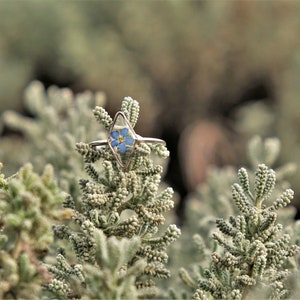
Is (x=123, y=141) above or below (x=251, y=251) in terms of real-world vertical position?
above

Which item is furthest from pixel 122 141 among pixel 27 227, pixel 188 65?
pixel 188 65

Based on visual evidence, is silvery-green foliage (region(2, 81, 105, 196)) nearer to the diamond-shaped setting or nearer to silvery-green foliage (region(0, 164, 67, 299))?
the diamond-shaped setting

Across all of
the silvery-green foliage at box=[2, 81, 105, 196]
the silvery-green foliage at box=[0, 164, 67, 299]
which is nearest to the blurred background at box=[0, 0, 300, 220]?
the silvery-green foliage at box=[2, 81, 105, 196]

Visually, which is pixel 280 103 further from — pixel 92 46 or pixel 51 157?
pixel 51 157

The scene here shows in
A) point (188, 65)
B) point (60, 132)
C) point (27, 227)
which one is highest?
point (188, 65)

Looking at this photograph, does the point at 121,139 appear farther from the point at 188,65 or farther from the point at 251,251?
the point at 188,65

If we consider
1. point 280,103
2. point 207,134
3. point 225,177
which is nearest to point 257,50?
point 280,103

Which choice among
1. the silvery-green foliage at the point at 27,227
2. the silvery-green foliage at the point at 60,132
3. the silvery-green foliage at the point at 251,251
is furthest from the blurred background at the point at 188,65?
the silvery-green foliage at the point at 27,227
